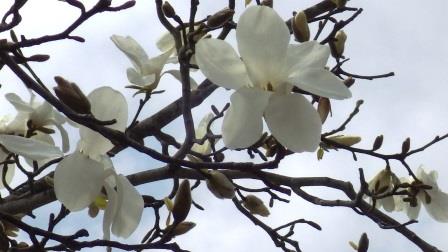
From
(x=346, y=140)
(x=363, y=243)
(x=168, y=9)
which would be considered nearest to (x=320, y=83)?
(x=168, y=9)

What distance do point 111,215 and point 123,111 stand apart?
191mm

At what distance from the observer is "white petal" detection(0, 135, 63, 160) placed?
120 cm

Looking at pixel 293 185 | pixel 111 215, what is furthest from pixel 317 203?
pixel 111 215

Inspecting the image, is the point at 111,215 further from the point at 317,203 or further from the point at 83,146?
the point at 317,203

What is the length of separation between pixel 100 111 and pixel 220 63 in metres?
0.25

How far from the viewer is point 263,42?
44.4 inches

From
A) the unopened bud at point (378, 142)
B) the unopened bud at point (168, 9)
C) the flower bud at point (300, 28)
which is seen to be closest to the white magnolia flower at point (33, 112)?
the unopened bud at point (168, 9)

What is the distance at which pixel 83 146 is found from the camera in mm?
1214

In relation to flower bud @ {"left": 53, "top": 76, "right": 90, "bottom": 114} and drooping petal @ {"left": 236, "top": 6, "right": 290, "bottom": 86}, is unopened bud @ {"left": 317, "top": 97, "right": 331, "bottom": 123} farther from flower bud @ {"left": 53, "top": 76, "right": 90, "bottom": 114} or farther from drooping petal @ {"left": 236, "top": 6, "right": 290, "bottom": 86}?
flower bud @ {"left": 53, "top": 76, "right": 90, "bottom": 114}

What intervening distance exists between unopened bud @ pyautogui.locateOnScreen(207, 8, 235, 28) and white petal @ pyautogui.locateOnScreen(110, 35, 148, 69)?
170 millimetres

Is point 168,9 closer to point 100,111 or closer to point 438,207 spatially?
point 100,111

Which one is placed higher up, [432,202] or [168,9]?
[168,9]

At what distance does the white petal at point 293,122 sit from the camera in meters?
1.12

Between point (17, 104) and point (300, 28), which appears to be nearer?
point (300, 28)
